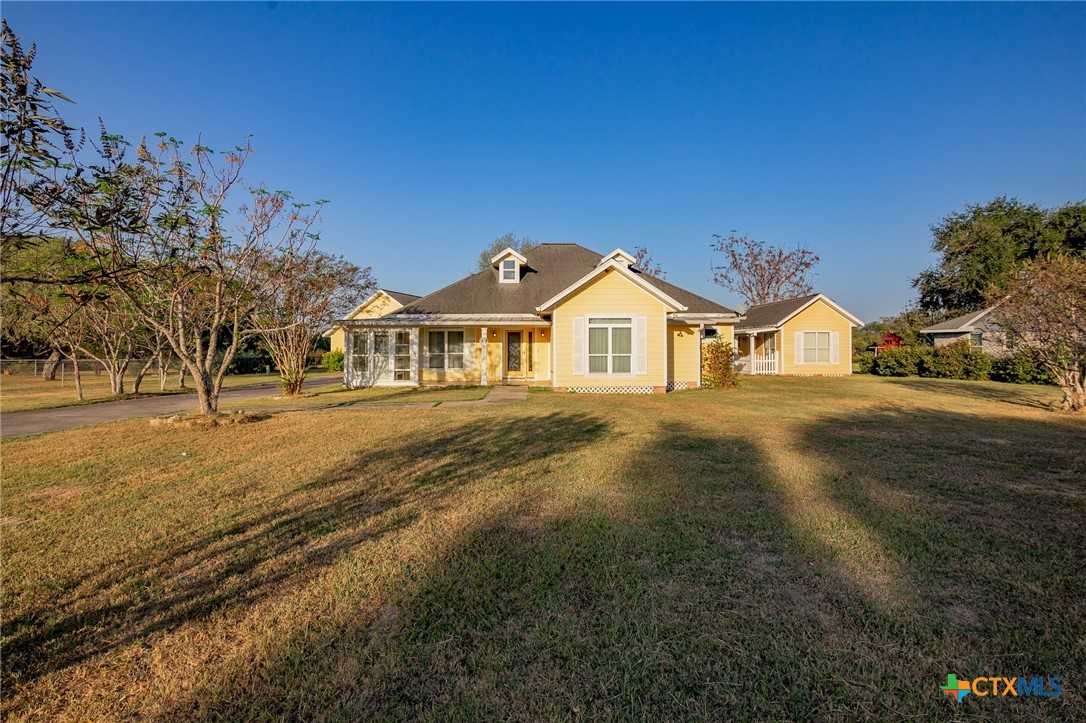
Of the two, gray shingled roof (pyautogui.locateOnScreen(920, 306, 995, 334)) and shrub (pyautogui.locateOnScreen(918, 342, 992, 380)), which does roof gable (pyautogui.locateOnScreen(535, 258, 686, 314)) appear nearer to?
shrub (pyautogui.locateOnScreen(918, 342, 992, 380))

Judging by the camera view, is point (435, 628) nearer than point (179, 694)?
No

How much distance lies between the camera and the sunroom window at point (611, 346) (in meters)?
15.9

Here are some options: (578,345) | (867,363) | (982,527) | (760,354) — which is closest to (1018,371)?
(867,363)

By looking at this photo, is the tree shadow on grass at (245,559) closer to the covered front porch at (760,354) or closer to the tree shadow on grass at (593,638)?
the tree shadow on grass at (593,638)

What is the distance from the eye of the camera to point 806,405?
41.4 ft

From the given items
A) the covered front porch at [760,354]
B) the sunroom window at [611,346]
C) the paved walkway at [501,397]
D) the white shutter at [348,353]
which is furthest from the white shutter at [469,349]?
the covered front porch at [760,354]

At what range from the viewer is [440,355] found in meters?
19.3

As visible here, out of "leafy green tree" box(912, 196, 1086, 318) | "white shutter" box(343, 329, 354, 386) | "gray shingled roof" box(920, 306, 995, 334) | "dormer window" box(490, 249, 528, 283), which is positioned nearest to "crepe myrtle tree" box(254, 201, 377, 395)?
"white shutter" box(343, 329, 354, 386)

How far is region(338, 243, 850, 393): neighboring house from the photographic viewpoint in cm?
1591

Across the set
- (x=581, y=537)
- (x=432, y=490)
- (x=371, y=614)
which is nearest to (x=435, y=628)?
(x=371, y=614)

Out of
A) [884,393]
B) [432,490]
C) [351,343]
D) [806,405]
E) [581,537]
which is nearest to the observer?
[581,537]

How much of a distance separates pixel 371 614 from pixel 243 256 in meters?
9.86

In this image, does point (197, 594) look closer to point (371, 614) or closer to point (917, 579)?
point (371, 614)

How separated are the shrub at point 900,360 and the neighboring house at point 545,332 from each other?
13355 mm
